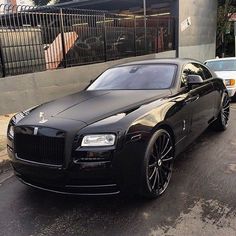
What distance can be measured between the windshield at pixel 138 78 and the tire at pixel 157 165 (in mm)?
971

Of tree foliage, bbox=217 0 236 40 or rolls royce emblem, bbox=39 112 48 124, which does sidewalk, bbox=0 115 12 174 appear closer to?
rolls royce emblem, bbox=39 112 48 124

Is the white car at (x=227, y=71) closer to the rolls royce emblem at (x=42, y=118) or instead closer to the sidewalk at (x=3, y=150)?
the sidewalk at (x=3, y=150)

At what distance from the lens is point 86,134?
137 inches

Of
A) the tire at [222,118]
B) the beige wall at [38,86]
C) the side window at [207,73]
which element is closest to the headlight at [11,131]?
the side window at [207,73]

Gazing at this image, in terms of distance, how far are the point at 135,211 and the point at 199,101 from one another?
7.43ft

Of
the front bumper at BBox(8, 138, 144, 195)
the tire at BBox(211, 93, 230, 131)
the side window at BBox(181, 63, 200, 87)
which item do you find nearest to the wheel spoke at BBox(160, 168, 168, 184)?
the front bumper at BBox(8, 138, 144, 195)

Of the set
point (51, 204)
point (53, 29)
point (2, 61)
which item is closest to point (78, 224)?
point (51, 204)

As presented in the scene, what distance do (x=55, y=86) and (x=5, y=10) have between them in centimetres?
232

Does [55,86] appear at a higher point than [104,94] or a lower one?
lower

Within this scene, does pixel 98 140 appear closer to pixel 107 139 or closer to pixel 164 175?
pixel 107 139

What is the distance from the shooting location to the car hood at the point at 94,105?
3.83m

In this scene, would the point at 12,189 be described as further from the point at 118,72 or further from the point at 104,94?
the point at 118,72

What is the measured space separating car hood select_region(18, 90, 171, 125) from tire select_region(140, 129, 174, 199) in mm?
472

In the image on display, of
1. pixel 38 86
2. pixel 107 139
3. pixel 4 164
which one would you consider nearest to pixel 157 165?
pixel 107 139
